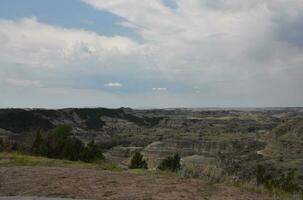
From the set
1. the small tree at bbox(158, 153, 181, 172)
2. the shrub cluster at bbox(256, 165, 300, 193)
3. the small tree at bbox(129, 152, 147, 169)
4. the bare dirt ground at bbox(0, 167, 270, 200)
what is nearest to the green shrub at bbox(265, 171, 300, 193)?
the shrub cluster at bbox(256, 165, 300, 193)

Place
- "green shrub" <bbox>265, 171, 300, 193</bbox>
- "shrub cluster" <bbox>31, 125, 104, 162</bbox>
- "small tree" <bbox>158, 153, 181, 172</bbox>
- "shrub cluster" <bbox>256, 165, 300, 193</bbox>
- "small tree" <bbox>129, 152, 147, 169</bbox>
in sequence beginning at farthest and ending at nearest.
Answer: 1. "shrub cluster" <bbox>31, 125, 104, 162</bbox>
2. "small tree" <bbox>129, 152, 147, 169</bbox>
3. "small tree" <bbox>158, 153, 181, 172</bbox>
4. "shrub cluster" <bbox>256, 165, 300, 193</bbox>
5. "green shrub" <bbox>265, 171, 300, 193</bbox>

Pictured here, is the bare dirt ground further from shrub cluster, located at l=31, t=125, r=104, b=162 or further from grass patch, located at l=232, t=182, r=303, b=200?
shrub cluster, located at l=31, t=125, r=104, b=162

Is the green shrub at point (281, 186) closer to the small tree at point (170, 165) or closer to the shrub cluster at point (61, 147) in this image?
the small tree at point (170, 165)

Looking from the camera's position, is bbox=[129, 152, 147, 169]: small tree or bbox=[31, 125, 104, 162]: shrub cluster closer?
bbox=[129, 152, 147, 169]: small tree

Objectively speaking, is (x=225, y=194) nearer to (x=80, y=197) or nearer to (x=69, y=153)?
(x=80, y=197)

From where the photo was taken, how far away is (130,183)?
507 inches

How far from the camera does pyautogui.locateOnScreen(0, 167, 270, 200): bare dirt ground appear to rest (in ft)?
37.6

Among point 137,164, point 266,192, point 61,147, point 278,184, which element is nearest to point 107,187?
point 266,192

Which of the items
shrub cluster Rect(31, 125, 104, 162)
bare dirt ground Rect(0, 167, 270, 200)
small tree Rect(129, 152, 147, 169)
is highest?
bare dirt ground Rect(0, 167, 270, 200)

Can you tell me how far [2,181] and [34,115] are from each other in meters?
128

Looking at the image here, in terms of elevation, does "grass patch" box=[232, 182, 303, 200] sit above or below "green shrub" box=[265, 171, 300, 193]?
above

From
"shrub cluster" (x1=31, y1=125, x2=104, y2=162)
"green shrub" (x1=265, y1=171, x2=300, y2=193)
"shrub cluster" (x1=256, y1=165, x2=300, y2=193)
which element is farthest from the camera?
"shrub cluster" (x1=31, y1=125, x2=104, y2=162)

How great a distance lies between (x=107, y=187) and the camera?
12.3 meters

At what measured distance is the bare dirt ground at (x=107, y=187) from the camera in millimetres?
11445
